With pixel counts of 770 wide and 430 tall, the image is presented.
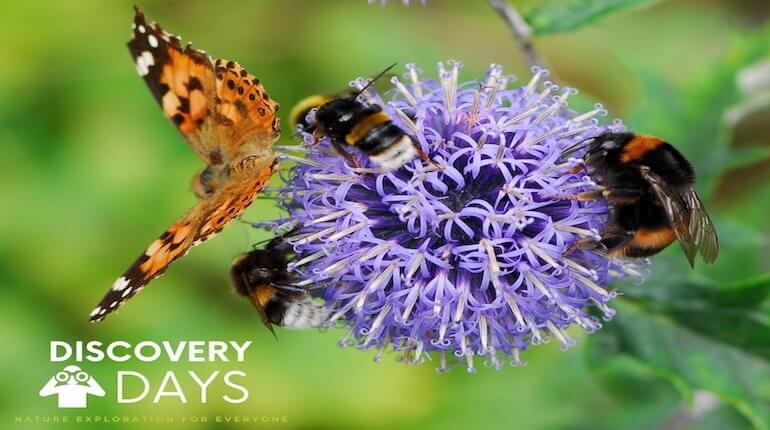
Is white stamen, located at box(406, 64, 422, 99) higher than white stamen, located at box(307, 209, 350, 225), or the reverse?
white stamen, located at box(406, 64, 422, 99)

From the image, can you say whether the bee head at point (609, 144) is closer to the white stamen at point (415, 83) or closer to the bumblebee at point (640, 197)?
the bumblebee at point (640, 197)

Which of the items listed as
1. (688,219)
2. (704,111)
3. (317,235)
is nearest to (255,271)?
(317,235)

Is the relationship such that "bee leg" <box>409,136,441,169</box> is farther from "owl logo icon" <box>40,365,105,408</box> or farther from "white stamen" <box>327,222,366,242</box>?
"owl logo icon" <box>40,365,105,408</box>

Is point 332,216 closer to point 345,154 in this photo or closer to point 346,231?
point 346,231

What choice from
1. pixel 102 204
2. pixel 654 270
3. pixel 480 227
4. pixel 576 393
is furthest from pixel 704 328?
pixel 102 204

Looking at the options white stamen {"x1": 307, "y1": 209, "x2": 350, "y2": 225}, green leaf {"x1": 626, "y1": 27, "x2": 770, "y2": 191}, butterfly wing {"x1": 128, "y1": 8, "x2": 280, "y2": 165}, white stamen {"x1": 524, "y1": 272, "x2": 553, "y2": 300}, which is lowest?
green leaf {"x1": 626, "y1": 27, "x2": 770, "y2": 191}

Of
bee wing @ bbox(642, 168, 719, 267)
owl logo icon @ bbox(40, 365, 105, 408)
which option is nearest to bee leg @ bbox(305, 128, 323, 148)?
bee wing @ bbox(642, 168, 719, 267)

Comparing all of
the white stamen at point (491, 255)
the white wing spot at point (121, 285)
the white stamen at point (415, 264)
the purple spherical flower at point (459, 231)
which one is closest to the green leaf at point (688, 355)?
the purple spherical flower at point (459, 231)

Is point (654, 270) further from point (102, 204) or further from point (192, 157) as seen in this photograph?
point (102, 204)
